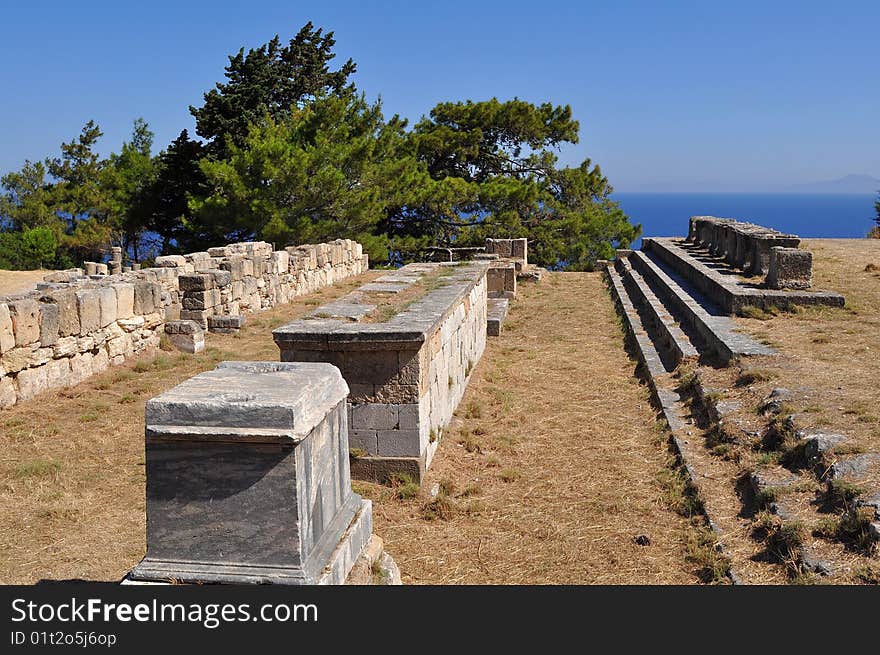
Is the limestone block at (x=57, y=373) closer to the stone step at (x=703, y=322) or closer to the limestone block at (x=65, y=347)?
the limestone block at (x=65, y=347)

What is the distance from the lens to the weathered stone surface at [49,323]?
877cm

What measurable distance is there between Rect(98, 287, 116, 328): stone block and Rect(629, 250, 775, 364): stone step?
7.19 meters

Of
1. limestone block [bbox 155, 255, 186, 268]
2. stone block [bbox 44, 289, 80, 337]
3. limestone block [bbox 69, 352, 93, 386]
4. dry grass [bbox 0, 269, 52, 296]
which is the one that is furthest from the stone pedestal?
dry grass [bbox 0, 269, 52, 296]

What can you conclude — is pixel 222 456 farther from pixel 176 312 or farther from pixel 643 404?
pixel 176 312

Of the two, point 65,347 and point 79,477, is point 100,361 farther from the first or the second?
point 79,477

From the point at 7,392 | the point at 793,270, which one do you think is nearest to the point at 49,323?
the point at 7,392

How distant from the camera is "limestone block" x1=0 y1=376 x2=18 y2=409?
8.12 metres

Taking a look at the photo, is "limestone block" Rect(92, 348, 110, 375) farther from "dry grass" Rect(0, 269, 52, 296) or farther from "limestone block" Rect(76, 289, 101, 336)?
"dry grass" Rect(0, 269, 52, 296)

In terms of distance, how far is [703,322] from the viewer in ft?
35.8

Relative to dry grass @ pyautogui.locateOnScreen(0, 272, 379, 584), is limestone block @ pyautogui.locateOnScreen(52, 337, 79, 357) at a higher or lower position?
higher

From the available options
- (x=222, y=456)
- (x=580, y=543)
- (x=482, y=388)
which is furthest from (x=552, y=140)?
(x=222, y=456)

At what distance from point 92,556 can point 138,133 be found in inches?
1732

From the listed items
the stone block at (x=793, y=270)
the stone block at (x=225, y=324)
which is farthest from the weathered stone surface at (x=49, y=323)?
the stone block at (x=793, y=270)

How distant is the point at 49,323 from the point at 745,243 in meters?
12.7
